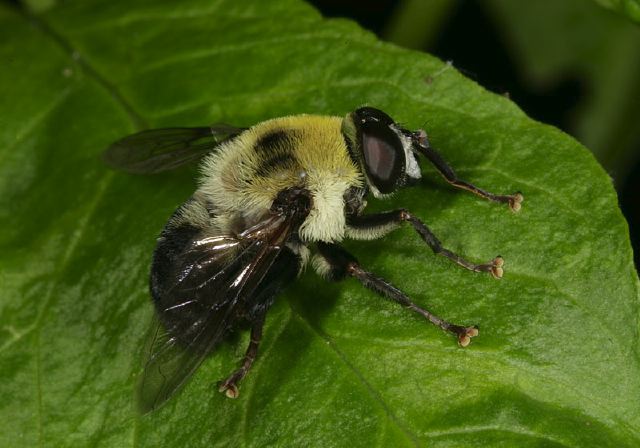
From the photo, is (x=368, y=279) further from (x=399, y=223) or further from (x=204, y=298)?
(x=204, y=298)

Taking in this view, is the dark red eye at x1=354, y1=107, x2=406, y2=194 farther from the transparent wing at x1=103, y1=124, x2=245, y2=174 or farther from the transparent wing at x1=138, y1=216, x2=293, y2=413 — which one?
the transparent wing at x1=103, y1=124, x2=245, y2=174

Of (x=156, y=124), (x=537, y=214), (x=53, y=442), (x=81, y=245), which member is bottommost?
(x=53, y=442)

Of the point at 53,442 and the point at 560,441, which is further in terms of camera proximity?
the point at 53,442

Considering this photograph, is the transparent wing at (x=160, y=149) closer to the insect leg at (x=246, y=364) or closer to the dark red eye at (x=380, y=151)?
the dark red eye at (x=380, y=151)

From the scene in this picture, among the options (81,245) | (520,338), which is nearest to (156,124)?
(81,245)

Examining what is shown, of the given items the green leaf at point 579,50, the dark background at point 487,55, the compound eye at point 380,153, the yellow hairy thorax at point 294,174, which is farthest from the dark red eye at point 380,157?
the green leaf at point 579,50

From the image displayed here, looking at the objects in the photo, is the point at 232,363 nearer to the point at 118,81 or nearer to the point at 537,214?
the point at 537,214

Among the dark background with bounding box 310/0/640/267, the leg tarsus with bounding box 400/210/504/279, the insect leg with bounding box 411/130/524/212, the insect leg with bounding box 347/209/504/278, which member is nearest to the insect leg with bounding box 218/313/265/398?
the insect leg with bounding box 347/209/504/278
